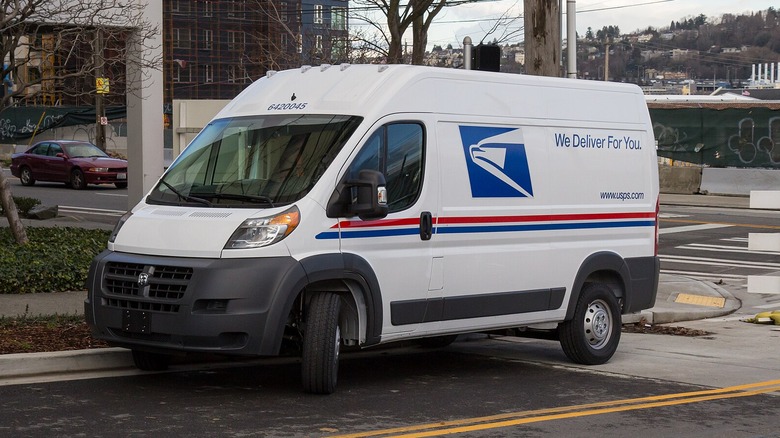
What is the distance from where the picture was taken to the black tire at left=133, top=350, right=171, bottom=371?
362 inches

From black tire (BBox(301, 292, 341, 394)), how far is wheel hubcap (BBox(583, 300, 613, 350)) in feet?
9.87

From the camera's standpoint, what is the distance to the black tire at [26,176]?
3672cm

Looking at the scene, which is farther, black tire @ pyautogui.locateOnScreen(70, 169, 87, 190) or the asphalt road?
black tire @ pyautogui.locateOnScreen(70, 169, 87, 190)

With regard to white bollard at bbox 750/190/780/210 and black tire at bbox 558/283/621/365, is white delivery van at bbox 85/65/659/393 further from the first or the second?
white bollard at bbox 750/190/780/210

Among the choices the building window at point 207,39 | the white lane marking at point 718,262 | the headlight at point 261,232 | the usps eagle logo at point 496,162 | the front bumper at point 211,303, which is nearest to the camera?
the front bumper at point 211,303

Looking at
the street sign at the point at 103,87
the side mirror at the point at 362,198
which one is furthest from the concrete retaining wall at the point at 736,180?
the side mirror at the point at 362,198

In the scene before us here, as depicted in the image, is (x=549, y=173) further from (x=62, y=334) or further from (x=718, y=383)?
(x=62, y=334)

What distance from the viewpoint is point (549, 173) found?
32.7ft

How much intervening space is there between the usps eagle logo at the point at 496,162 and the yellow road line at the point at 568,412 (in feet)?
6.50

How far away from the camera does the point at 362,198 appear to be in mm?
8406

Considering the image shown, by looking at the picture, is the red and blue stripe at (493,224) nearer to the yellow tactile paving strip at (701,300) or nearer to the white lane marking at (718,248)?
the yellow tactile paving strip at (701,300)

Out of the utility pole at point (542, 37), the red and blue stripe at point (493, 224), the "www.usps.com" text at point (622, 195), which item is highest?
the utility pole at point (542, 37)

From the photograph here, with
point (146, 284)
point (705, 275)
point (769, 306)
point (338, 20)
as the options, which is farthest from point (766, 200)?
point (338, 20)

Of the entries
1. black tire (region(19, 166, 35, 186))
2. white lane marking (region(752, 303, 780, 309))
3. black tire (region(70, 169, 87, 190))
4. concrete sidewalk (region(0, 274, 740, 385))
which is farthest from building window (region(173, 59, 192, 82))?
white lane marking (region(752, 303, 780, 309))
